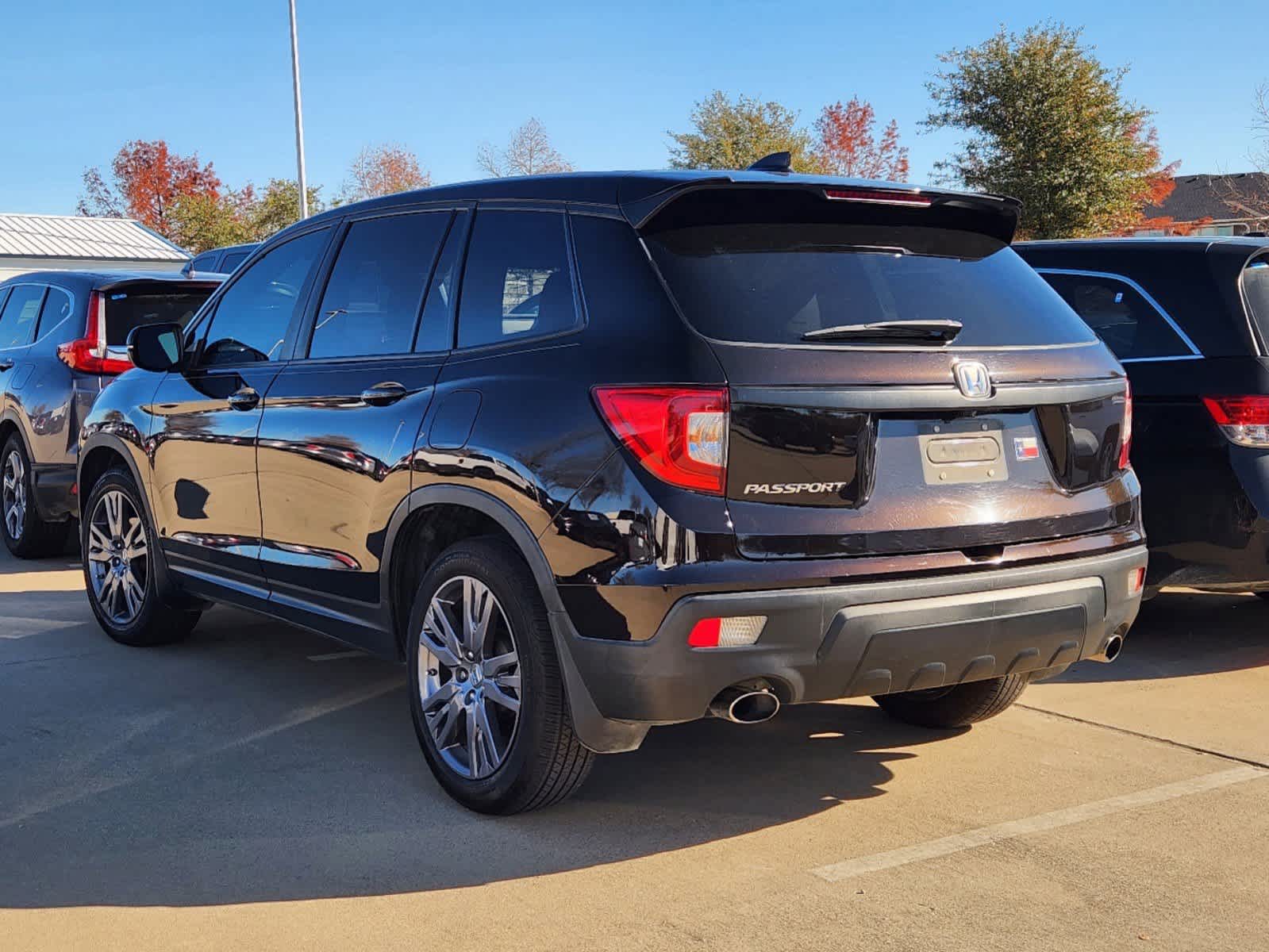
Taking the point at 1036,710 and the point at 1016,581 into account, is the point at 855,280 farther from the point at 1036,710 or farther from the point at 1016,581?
the point at 1036,710

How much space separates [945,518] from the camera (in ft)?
12.6

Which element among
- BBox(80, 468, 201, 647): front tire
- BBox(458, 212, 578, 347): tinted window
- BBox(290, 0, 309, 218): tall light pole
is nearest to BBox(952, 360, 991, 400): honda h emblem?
BBox(458, 212, 578, 347): tinted window

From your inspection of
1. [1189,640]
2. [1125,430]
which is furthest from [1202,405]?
[1125,430]

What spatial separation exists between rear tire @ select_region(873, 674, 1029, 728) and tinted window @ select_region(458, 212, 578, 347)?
5.83 feet

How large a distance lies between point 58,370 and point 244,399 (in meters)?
4.09

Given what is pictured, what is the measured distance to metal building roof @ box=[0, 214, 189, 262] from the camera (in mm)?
47594

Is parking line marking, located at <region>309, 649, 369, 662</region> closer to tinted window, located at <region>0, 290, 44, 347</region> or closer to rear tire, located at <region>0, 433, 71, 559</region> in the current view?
rear tire, located at <region>0, 433, 71, 559</region>

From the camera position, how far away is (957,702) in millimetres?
5020

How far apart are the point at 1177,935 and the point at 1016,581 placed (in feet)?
3.23

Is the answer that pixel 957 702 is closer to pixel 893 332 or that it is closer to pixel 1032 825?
pixel 1032 825

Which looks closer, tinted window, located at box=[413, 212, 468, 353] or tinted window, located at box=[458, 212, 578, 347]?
tinted window, located at box=[458, 212, 578, 347]

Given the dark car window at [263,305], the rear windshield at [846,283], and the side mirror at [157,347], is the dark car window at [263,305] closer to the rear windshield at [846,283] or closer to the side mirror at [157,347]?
the side mirror at [157,347]

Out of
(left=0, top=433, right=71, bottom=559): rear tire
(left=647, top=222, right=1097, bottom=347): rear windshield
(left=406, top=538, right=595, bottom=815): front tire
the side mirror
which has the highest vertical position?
(left=647, top=222, right=1097, bottom=347): rear windshield

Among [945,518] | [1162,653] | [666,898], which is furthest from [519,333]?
[1162,653]
